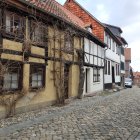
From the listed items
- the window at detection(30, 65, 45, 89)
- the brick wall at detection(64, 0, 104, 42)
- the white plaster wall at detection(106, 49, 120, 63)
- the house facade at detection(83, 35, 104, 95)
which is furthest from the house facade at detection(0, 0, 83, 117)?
the white plaster wall at detection(106, 49, 120, 63)

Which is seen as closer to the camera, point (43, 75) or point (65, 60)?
point (43, 75)

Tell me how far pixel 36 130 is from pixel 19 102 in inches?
144

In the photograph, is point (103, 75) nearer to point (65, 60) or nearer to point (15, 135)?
point (65, 60)

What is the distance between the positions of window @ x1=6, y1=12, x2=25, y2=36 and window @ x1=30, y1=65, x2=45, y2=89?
178cm

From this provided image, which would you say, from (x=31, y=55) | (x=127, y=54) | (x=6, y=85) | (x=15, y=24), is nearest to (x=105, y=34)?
(x=31, y=55)

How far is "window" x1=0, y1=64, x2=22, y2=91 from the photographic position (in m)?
11.0

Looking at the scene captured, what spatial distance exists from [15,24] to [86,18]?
16.6 meters

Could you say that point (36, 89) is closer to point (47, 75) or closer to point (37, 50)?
point (47, 75)

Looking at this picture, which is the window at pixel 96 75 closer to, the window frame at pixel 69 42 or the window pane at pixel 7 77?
the window frame at pixel 69 42

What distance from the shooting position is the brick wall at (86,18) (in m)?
26.6

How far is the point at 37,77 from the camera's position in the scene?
1345 centimetres

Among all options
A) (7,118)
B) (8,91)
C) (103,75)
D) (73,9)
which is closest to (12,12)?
(8,91)

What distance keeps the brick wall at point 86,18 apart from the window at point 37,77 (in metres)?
13.6

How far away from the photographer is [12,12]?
11.7 m
